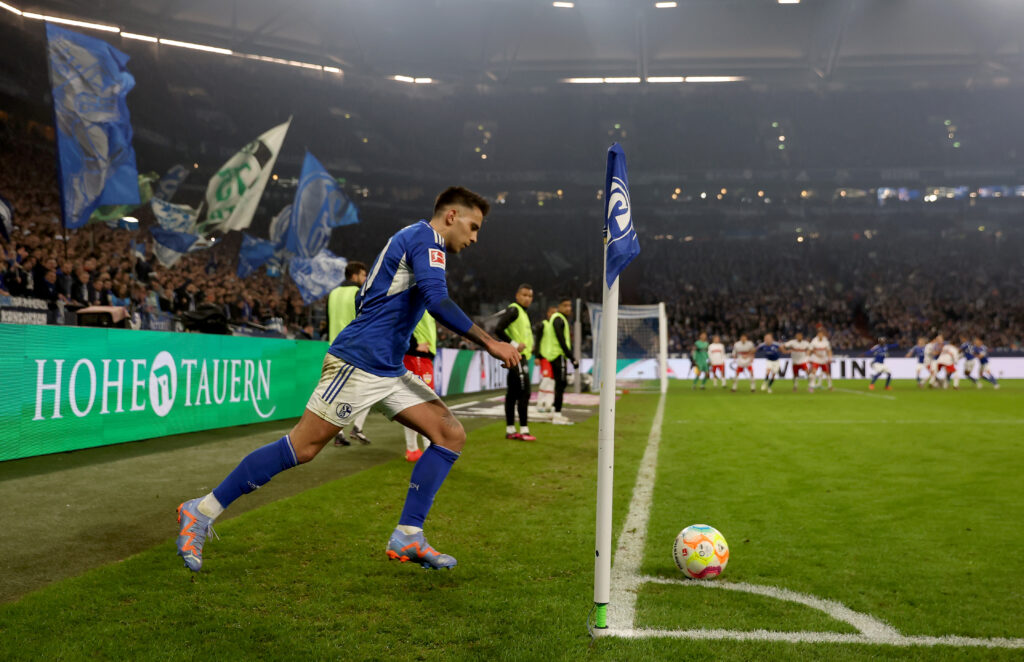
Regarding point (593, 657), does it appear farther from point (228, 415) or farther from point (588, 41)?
point (588, 41)

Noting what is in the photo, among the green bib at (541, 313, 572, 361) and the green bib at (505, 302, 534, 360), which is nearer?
the green bib at (505, 302, 534, 360)

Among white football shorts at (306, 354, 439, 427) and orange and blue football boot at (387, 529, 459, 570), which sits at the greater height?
white football shorts at (306, 354, 439, 427)

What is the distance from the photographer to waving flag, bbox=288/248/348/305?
1542cm

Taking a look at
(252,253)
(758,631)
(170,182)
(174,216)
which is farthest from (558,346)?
(170,182)

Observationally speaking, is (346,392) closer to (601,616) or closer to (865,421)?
(601,616)

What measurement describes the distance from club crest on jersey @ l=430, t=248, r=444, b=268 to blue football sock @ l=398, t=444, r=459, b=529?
921mm

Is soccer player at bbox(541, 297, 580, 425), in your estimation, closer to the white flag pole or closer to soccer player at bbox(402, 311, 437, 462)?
soccer player at bbox(402, 311, 437, 462)

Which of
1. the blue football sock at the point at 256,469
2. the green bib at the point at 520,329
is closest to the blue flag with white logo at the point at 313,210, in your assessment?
the green bib at the point at 520,329

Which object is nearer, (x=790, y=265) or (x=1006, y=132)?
(x=1006, y=132)

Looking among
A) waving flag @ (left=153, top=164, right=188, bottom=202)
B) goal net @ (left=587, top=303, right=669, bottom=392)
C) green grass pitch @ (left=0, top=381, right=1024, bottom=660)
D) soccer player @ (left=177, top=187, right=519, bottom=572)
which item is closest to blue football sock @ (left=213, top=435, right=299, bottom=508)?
soccer player @ (left=177, top=187, right=519, bottom=572)

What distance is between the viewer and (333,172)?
40344 mm

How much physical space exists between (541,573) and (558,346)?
766 centimetres

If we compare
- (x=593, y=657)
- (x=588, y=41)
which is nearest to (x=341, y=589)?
(x=593, y=657)

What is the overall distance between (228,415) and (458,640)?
8462 mm
